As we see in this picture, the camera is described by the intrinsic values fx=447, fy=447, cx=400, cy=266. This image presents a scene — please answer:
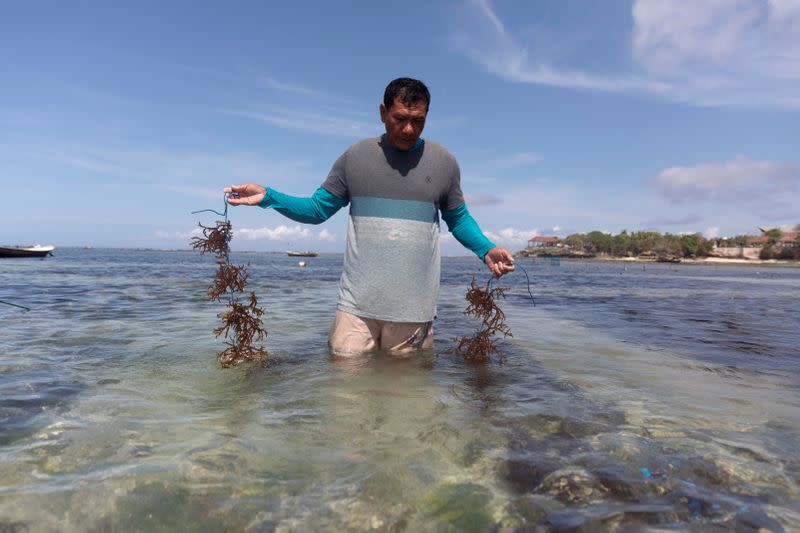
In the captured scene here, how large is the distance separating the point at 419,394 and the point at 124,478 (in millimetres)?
1970

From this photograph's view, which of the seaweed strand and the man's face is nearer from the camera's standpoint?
the man's face

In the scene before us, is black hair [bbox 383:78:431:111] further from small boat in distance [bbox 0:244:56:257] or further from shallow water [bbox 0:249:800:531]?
small boat in distance [bbox 0:244:56:257]

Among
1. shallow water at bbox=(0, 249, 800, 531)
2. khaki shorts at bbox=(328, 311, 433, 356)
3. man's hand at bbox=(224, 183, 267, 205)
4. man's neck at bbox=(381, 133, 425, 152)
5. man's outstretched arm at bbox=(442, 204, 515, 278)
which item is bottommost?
shallow water at bbox=(0, 249, 800, 531)

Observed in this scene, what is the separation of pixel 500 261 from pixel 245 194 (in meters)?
2.27

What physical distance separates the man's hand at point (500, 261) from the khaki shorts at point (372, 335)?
2.81 ft

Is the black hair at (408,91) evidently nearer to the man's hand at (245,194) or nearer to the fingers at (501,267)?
the man's hand at (245,194)

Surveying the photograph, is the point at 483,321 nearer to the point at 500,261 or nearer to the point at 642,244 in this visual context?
the point at 500,261

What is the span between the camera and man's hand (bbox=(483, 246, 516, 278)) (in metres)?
3.80

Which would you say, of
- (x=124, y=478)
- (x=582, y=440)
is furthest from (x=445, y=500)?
(x=124, y=478)

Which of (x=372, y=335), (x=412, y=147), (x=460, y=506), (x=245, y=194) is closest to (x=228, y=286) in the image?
(x=245, y=194)

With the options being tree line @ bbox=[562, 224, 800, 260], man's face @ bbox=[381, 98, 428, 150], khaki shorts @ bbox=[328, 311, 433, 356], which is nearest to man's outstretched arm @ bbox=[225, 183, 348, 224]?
man's face @ bbox=[381, 98, 428, 150]

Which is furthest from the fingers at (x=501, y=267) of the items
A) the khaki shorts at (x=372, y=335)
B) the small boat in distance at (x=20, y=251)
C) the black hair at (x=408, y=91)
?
the small boat in distance at (x=20, y=251)

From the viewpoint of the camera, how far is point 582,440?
2.58 m

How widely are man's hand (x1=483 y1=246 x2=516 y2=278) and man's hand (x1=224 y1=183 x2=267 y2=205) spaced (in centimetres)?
204
